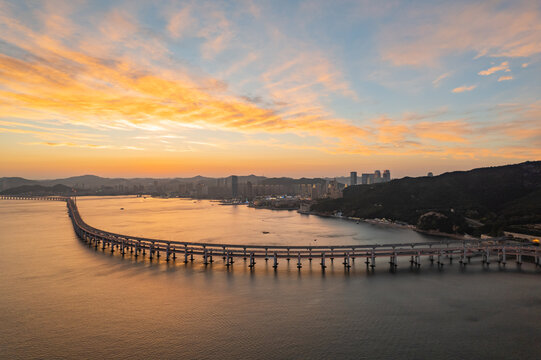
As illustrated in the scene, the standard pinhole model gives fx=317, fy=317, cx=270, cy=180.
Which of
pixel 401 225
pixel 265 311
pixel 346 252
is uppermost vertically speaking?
pixel 346 252

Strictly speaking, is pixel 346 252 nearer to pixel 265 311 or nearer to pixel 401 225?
pixel 265 311

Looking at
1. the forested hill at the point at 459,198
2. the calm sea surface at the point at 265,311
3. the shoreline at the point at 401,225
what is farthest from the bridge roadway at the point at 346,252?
the forested hill at the point at 459,198

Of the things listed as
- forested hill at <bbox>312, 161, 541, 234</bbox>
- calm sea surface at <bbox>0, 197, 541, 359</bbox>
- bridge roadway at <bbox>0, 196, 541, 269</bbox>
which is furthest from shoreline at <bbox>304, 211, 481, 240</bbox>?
calm sea surface at <bbox>0, 197, 541, 359</bbox>

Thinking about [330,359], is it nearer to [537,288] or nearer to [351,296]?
[351,296]

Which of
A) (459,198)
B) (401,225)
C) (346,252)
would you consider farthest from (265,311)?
(459,198)

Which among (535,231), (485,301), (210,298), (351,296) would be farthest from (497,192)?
(210,298)

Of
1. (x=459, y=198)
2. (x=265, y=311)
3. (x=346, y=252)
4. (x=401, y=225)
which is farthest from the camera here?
(x=459, y=198)

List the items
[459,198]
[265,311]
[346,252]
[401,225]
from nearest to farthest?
[265,311], [346,252], [401,225], [459,198]

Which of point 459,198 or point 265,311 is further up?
point 459,198
